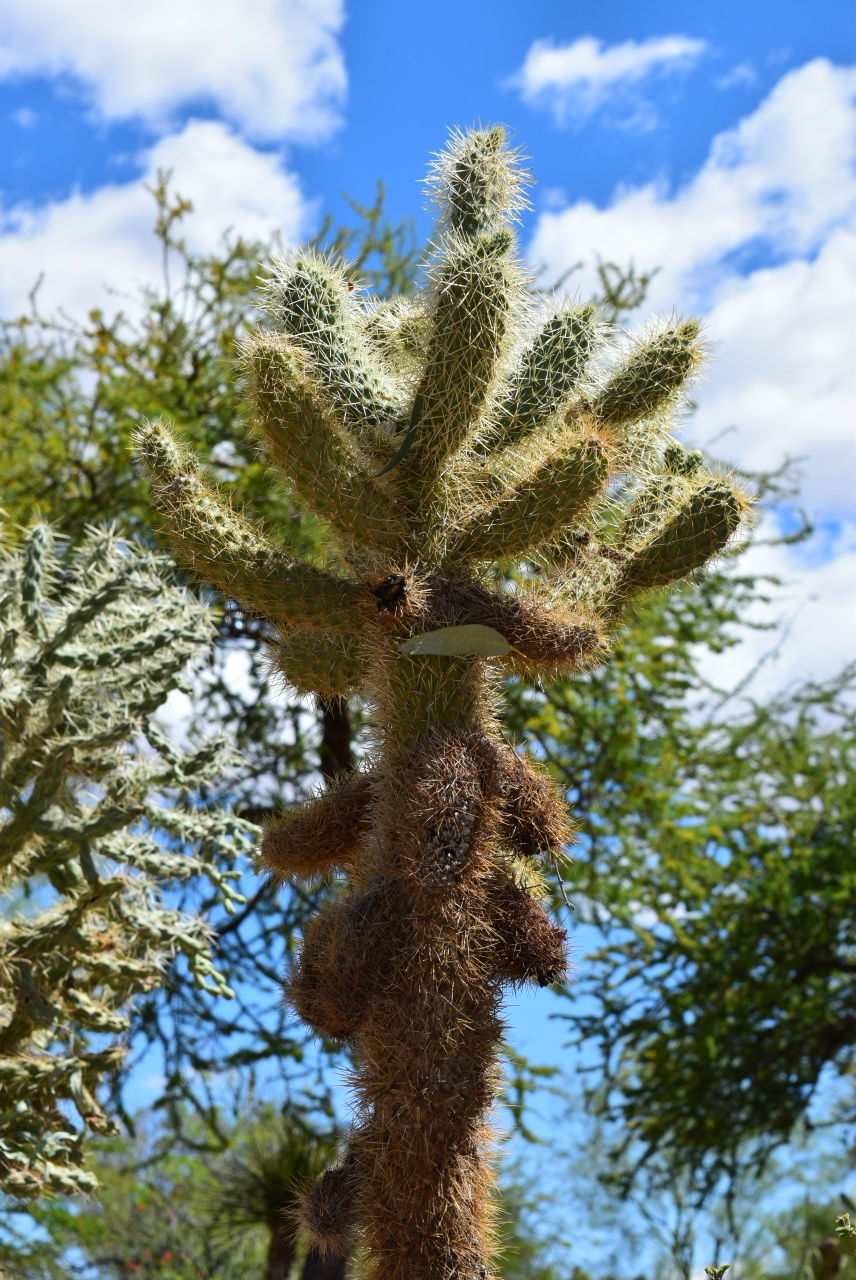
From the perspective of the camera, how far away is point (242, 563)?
3820mm

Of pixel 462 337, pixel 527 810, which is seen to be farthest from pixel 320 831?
pixel 462 337

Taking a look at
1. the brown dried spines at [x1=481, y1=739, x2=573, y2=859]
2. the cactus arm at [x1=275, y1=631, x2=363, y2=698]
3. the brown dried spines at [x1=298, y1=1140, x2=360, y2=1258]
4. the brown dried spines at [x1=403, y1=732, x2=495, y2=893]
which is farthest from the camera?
the cactus arm at [x1=275, y1=631, x2=363, y2=698]

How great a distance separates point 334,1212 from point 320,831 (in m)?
1.10

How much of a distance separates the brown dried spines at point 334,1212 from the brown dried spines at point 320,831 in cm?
91

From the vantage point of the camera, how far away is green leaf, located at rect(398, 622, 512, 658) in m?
3.72

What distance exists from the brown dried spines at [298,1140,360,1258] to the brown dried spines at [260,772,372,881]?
0.91 metres

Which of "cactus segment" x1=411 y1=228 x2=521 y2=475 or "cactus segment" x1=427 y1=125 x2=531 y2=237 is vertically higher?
"cactus segment" x1=427 y1=125 x2=531 y2=237

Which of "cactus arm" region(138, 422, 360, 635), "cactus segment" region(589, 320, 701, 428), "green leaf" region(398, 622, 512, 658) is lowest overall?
"green leaf" region(398, 622, 512, 658)

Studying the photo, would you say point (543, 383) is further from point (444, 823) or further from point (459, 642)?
point (444, 823)

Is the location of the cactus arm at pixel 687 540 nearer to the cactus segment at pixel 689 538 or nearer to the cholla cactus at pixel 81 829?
the cactus segment at pixel 689 538

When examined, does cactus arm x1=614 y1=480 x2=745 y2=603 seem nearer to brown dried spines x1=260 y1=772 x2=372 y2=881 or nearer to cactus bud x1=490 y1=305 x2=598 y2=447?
cactus bud x1=490 y1=305 x2=598 y2=447

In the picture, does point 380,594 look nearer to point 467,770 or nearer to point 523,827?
point 467,770

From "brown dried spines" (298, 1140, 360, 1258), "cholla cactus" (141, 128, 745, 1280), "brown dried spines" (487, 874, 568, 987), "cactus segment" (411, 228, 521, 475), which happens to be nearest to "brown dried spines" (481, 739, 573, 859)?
"cholla cactus" (141, 128, 745, 1280)

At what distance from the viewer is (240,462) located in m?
12.6
